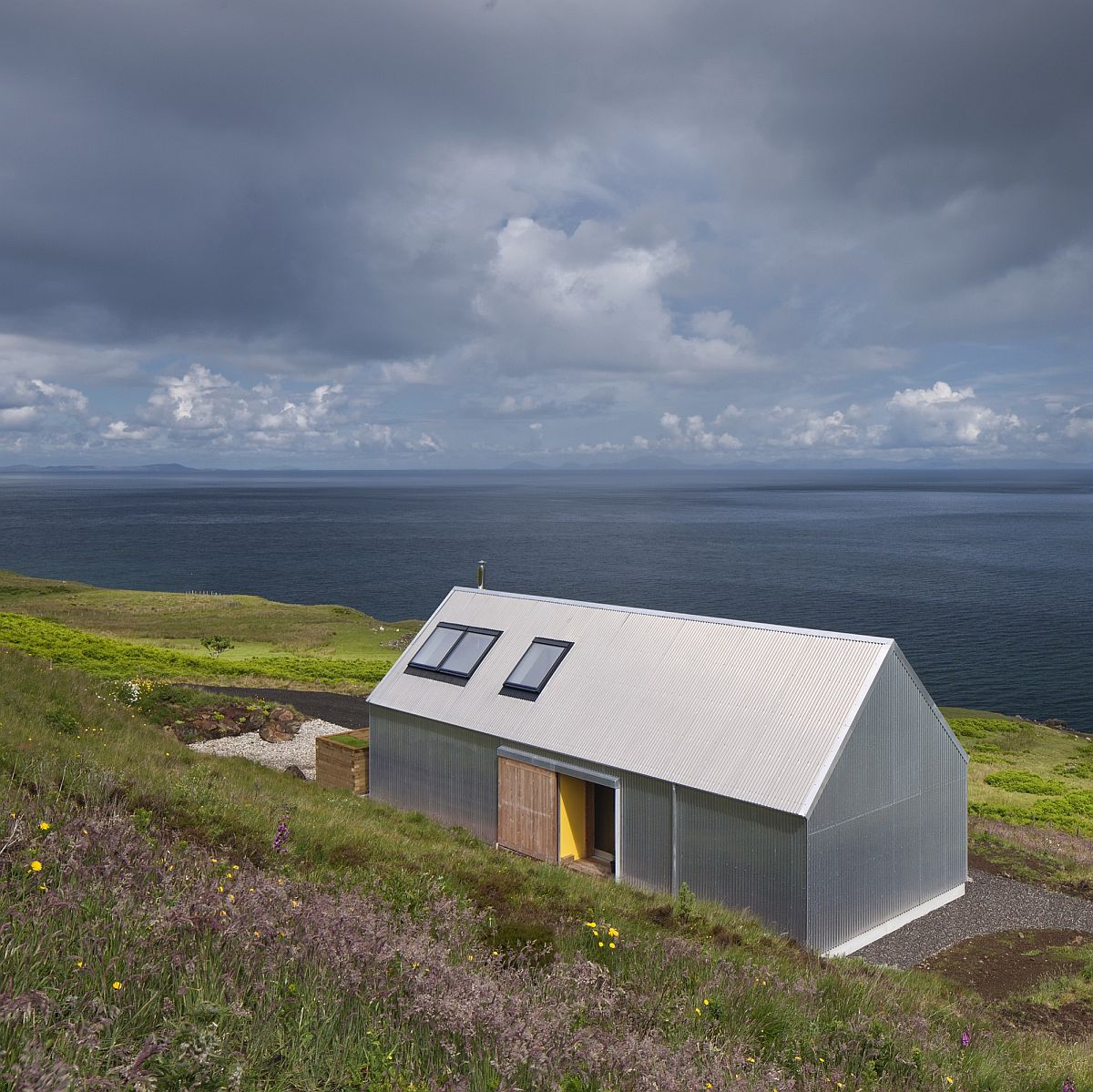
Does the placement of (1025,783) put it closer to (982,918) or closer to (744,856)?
(982,918)

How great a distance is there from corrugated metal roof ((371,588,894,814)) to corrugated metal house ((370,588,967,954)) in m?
0.04

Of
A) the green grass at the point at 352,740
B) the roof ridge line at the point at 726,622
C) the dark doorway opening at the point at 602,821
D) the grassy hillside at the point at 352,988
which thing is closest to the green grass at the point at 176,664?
the green grass at the point at 352,740

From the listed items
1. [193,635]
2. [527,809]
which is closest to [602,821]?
[527,809]

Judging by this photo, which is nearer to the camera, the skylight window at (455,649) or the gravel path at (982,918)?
the gravel path at (982,918)

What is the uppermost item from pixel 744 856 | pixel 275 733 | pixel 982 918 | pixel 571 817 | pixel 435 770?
pixel 744 856

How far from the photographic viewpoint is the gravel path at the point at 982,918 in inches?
658

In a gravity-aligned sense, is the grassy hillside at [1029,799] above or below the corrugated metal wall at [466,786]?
below

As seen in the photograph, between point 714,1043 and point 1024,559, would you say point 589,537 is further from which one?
point 714,1043

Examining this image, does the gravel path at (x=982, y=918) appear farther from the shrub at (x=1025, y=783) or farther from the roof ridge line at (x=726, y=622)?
the shrub at (x=1025, y=783)

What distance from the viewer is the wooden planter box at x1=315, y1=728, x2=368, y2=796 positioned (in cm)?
2402

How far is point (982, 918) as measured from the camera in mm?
18422

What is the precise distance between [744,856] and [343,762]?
12560 mm

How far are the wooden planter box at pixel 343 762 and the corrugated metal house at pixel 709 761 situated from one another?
1978 millimetres

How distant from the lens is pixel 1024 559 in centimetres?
11869
